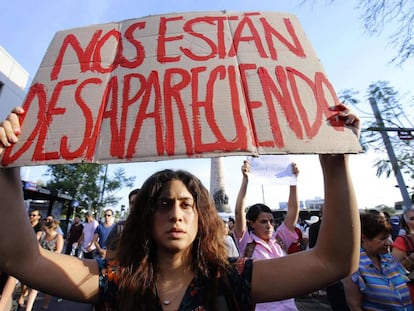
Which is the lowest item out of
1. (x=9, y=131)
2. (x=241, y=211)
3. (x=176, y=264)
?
(x=176, y=264)

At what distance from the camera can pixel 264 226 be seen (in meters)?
2.73

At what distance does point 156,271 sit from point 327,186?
0.83m

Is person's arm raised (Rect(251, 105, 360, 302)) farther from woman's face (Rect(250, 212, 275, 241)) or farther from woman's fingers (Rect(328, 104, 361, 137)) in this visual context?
woman's face (Rect(250, 212, 275, 241))

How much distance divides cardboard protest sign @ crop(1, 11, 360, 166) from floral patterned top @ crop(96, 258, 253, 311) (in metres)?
0.54

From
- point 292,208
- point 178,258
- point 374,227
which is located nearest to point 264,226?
point 292,208

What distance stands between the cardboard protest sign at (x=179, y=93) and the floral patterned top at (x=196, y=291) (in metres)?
0.54

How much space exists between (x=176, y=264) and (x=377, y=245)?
1.93 m

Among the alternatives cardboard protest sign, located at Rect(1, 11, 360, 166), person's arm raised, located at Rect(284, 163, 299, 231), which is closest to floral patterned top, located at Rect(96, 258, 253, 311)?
cardboard protest sign, located at Rect(1, 11, 360, 166)

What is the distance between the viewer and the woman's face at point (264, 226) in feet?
8.85

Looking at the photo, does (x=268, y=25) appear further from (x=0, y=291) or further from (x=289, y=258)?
(x=0, y=291)

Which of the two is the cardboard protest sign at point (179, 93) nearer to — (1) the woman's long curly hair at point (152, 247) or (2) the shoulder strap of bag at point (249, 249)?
(1) the woman's long curly hair at point (152, 247)

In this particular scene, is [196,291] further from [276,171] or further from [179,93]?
[276,171]

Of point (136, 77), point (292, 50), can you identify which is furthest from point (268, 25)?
point (136, 77)

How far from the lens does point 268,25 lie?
1.40 meters
